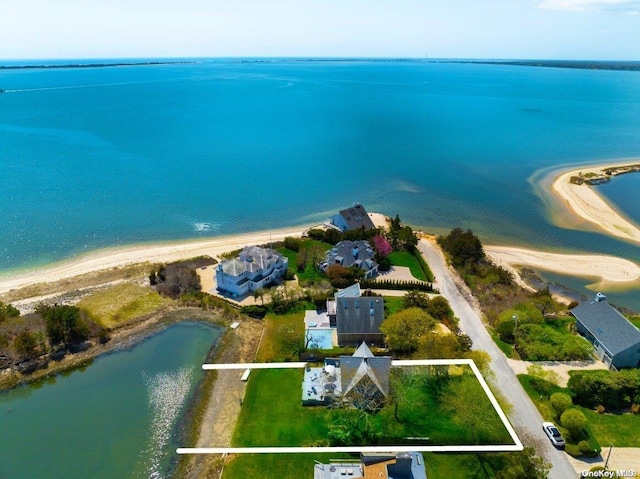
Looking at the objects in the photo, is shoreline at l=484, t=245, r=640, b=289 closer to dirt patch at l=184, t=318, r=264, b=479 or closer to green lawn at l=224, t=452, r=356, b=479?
dirt patch at l=184, t=318, r=264, b=479

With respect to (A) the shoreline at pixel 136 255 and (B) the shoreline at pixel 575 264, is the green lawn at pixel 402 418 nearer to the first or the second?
(B) the shoreline at pixel 575 264

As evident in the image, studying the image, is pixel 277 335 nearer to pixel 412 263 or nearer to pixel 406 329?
pixel 406 329

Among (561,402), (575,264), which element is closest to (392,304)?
(561,402)

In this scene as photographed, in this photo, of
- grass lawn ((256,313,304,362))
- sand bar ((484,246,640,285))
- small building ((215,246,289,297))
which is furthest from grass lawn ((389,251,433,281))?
grass lawn ((256,313,304,362))

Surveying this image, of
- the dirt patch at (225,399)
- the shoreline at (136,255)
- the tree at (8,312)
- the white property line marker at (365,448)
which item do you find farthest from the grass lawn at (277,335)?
the tree at (8,312)

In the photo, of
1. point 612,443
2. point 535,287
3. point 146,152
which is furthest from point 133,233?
point 612,443

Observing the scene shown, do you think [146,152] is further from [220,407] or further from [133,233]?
[220,407]
